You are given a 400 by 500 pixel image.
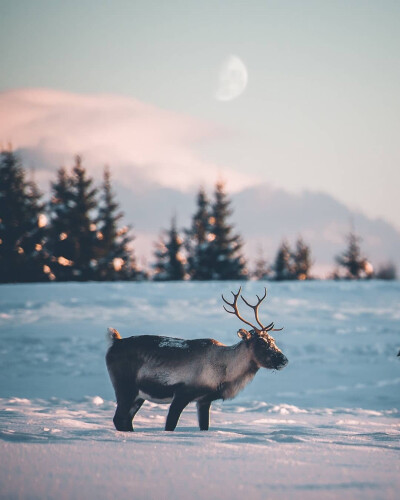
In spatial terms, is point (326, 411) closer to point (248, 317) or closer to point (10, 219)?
point (248, 317)


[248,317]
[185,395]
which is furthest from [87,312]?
[185,395]

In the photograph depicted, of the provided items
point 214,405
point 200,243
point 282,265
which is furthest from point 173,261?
point 214,405

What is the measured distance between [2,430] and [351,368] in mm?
9498

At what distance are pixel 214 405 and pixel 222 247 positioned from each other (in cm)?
2932

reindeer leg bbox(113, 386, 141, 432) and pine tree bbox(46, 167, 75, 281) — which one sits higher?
pine tree bbox(46, 167, 75, 281)

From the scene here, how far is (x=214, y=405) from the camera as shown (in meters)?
9.88

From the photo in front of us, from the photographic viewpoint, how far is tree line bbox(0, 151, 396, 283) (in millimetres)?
33375

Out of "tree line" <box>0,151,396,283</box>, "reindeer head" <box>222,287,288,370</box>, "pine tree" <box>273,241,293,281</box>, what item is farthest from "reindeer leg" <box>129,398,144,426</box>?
"pine tree" <box>273,241,293,281</box>

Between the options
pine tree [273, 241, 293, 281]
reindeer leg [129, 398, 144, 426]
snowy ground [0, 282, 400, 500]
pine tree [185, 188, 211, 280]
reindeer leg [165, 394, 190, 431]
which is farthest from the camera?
pine tree [273, 241, 293, 281]

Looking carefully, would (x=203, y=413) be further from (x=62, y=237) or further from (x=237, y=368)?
(x=62, y=237)

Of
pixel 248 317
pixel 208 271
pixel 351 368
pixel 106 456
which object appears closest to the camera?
pixel 106 456

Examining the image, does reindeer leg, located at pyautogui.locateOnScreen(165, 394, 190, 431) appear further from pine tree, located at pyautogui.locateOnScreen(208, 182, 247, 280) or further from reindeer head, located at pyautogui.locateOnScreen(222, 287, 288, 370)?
pine tree, located at pyautogui.locateOnScreen(208, 182, 247, 280)

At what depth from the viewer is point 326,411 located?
964 cm

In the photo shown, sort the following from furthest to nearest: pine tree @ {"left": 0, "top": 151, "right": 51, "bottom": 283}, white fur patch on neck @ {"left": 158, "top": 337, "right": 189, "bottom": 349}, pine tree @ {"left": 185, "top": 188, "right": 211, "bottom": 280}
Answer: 1. pine tree @ {"left": 185, "top": 188, "right": 211, "bottom": 280}
2. pine tree @ {"left": 0, "top": 151, "right": 51, "bottom": 283}
3. white fur patch on neck @ {"left": 158, "top": 337, "right": 189, "bottom": 349}
